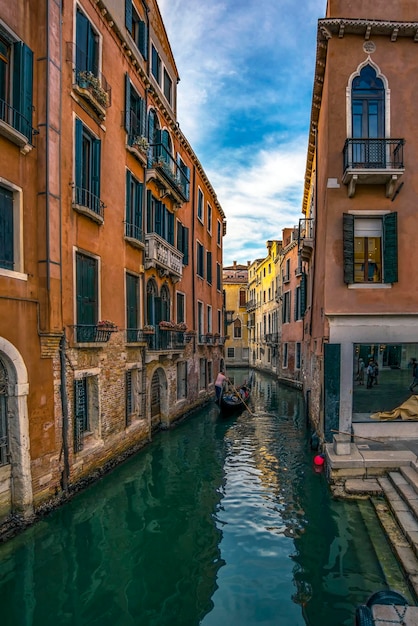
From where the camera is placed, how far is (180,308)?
1702 cm

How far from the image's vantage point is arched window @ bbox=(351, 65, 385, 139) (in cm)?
1052

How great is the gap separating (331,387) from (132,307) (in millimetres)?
5684

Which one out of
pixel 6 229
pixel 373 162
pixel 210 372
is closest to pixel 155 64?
pixel 373 162

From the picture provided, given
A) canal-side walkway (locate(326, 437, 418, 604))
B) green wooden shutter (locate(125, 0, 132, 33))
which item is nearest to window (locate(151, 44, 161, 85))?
green wooden shutter (locate(125, 0, 132, 33))

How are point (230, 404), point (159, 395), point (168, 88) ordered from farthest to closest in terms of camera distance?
point (230, 404) < point (168, 88) < point (159, 395)

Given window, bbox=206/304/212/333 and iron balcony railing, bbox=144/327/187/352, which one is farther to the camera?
window, bbox=206/304/212/333

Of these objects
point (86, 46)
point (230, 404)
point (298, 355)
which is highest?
point (86, 46)

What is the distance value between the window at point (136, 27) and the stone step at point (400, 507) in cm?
1288

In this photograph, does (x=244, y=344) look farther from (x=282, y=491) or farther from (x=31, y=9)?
(x=31, y=9)

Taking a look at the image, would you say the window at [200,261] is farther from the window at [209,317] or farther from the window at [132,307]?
the window at [132,307]

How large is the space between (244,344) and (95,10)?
41.1 metres

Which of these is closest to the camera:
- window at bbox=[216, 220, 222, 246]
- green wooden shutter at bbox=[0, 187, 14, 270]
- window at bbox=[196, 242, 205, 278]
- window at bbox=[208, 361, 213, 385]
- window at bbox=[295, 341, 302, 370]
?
green wooden shutter at bbox=[0, 187, 14, 270]

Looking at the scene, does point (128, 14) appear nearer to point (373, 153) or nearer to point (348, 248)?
point (373, 153)

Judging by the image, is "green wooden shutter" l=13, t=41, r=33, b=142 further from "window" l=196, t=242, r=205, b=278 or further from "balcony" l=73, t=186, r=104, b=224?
"window" l=196, t=242, r=205, b=278
